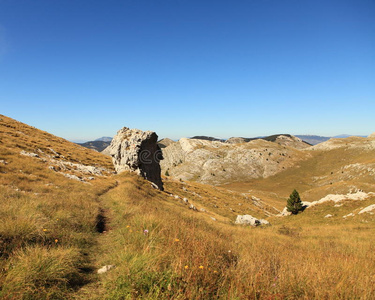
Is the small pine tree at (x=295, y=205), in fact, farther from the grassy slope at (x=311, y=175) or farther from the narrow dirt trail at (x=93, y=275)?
the grassy slope at (x=311, y=175)

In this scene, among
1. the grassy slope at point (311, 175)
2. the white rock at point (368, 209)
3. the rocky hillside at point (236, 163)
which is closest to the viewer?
the white rock at point (368, 209)

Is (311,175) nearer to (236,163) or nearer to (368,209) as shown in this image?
(236,163)

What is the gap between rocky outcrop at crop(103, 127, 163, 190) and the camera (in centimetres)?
3152

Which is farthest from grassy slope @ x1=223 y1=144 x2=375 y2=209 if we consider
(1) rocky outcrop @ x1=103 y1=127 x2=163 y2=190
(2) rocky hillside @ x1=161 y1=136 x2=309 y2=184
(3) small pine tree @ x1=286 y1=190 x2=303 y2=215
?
(1) rocky outcrop @ x1=103 y1=127 x2=163 y2=190

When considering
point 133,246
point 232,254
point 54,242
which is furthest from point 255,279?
point 54,242

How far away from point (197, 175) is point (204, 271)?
152023 millimetres

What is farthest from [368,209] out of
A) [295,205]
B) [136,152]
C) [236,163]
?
[236,163]

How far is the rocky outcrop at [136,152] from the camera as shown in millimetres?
31525

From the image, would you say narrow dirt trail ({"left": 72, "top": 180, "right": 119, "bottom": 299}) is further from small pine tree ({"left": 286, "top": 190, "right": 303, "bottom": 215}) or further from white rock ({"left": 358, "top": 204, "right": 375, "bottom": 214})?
small pine tree ({"left": 286, "top": 190, "right": 303, "bottom": 215})

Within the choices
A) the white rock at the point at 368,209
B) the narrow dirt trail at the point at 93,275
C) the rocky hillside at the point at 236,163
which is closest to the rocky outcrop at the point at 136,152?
the narrow dirt trail at the point at 93,275

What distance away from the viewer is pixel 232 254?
601 cm

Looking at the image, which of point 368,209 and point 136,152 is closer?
point 368,209

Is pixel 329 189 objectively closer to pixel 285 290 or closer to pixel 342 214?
pixel 342 214

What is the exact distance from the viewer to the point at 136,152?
1225 inches
